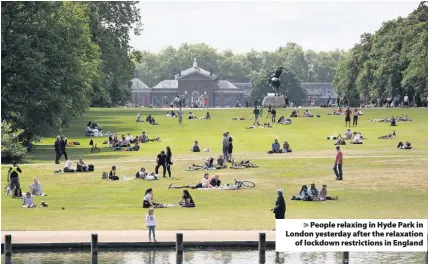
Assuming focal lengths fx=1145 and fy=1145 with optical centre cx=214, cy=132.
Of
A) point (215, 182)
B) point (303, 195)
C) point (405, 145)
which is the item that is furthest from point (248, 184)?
point (405, 145)

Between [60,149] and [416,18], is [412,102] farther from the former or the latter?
[60,149]

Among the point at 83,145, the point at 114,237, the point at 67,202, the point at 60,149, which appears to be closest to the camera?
the point at 114,237

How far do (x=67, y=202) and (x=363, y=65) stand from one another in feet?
353

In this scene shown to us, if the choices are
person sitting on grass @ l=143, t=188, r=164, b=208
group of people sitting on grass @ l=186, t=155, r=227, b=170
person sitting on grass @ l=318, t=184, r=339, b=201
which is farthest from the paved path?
group of people sitting on grass @ l=186, t=155, r=227, b=170

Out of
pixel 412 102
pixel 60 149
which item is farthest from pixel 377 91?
pixel 60 149

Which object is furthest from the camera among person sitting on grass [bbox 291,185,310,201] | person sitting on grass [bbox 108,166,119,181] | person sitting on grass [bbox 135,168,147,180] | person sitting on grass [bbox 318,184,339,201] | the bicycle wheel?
person sitting on grass [bbox 135,168,147,180]

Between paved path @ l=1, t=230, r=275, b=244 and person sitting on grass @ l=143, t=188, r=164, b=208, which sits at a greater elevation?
person sitting on grass @ l=143, t=188, r=164, b=208

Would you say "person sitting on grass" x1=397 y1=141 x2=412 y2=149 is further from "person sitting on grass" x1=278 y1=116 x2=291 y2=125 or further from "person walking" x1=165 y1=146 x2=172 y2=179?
"person sitting on grass" x1=278 y1=116 x2=291 y2=125

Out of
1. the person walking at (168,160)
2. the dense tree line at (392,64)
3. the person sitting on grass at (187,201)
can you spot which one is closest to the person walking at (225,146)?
the person walking at (168,160)

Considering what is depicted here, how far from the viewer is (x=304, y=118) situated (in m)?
109

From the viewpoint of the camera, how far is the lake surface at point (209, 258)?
3566 centimetres

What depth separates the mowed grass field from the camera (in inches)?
1766

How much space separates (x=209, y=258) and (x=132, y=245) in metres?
2.92

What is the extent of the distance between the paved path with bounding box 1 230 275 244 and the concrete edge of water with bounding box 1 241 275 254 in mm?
423
